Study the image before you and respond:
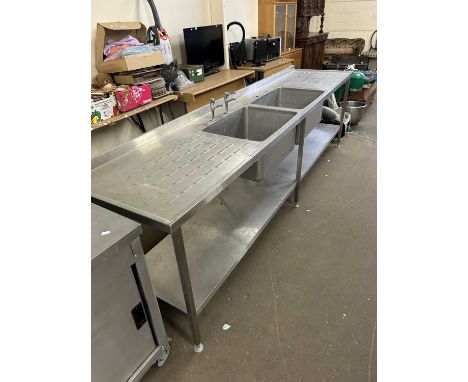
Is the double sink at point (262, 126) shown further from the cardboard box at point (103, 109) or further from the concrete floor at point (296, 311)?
the cardboard box at point (103, 109)

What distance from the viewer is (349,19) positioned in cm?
632

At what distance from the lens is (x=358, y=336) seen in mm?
1375

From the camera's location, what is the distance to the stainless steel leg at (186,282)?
1050 mm

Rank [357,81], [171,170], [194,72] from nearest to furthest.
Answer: [171,170], [194,72], [357,81]

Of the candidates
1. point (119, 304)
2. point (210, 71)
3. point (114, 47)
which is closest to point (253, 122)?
point (114, 47)

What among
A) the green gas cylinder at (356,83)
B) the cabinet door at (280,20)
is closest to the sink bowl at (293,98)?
the green gas cylinder at (356,83)

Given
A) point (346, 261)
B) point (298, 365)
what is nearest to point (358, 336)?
point (298, 365)

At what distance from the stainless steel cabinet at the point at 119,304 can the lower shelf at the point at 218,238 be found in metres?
0.26

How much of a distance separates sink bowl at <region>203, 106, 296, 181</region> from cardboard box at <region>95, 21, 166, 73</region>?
0.95 meters

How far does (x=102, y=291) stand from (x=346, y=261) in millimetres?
1390

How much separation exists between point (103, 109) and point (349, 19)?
20.1ft

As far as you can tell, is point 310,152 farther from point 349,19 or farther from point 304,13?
point 349,19
